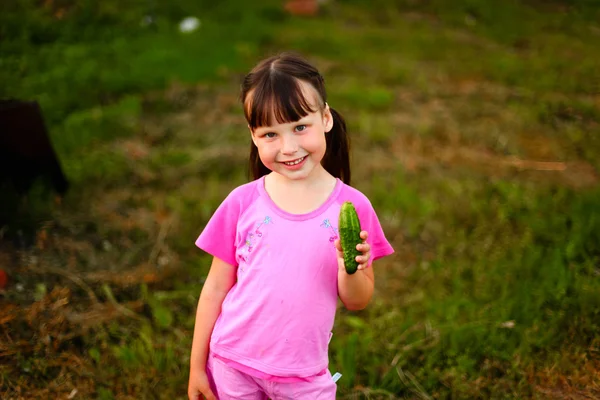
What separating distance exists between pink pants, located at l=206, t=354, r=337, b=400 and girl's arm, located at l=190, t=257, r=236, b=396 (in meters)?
0.06

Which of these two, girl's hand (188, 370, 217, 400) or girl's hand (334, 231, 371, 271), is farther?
girl's hand (188, 370, 217, 400)

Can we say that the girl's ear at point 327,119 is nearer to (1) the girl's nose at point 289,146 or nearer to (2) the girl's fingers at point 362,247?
(1) the girl's nose at point 289,146

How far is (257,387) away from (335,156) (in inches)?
34.8

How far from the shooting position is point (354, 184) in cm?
487

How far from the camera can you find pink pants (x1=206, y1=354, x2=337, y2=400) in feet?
6.77

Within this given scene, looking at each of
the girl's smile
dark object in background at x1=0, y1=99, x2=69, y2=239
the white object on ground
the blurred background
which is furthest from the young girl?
the white object on ground

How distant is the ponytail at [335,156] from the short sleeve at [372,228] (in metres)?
0.30

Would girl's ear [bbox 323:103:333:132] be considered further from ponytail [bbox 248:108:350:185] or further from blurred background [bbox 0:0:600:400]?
blurred background [bbox 0:0:600:400]

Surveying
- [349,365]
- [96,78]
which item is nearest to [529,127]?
[349,365]

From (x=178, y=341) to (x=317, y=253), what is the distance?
1.61 meters

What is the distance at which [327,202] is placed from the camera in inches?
81.0

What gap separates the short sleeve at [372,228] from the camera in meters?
2.10

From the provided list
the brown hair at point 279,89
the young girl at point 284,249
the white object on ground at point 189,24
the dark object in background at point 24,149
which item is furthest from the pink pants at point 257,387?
Result: the white object on ground at point 189,24

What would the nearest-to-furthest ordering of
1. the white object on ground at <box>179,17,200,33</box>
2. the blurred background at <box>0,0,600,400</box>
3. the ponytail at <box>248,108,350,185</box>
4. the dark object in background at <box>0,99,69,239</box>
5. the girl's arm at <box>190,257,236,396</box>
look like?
the girl's arm at <box>190,257,236,396</box>, the ponytail at <box>248,108,350,185</box>, the blurred background at <box>0,0,600,400</box>, the dark object in background at <box>0,99,69,239</box>, the white object on ground at <box>179,17,200,33</box>
